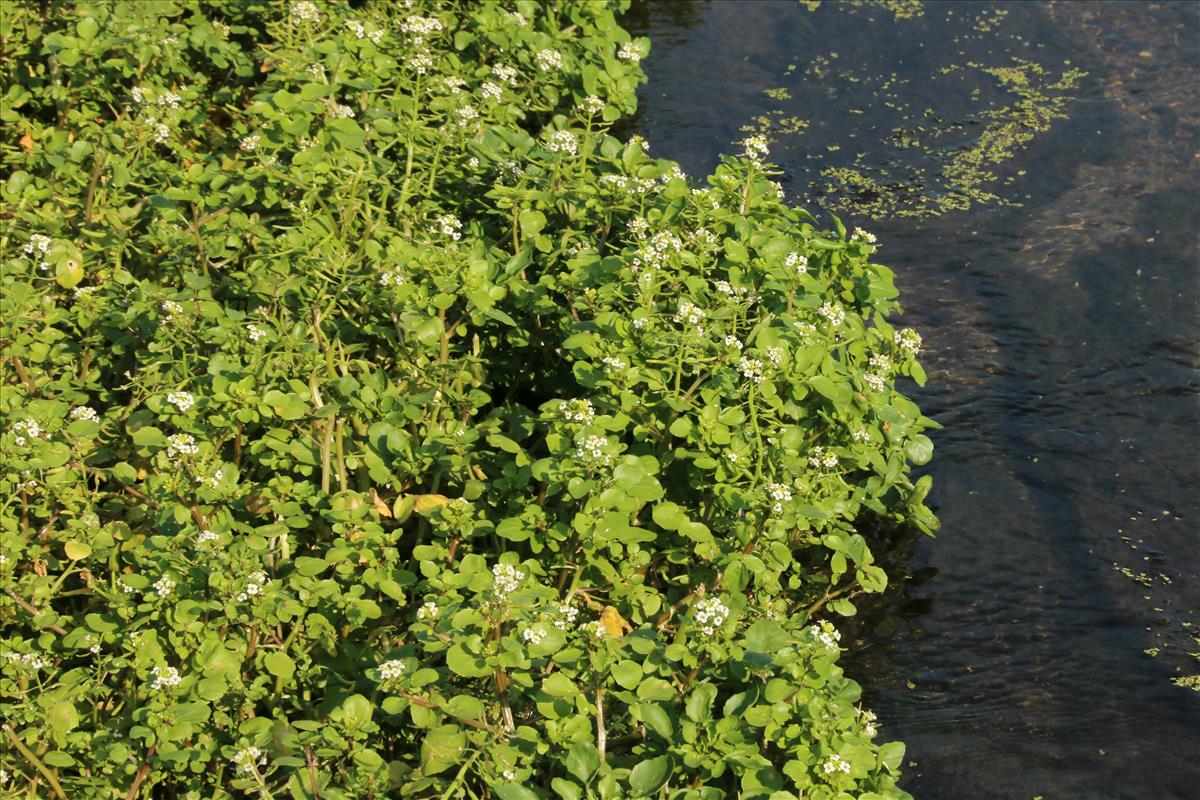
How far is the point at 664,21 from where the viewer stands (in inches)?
292

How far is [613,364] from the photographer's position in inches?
137

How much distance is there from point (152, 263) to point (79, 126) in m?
1.04

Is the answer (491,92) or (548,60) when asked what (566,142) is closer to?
(491,92)

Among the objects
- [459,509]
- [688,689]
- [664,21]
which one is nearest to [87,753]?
[459,509]

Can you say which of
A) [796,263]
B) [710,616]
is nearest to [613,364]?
[796,263]

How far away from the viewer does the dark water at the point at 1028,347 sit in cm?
375

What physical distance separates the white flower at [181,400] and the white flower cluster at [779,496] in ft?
5.07

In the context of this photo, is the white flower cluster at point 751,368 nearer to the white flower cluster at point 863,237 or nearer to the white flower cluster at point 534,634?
the white flower cluster at point 863,237

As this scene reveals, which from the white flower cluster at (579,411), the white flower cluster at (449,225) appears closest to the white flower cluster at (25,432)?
the white flower cluster at (449,225)

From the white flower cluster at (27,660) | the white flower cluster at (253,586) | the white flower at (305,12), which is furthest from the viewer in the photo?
the white flower at (305,12)

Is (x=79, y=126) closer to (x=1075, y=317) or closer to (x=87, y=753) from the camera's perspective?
(x=87, y=753)

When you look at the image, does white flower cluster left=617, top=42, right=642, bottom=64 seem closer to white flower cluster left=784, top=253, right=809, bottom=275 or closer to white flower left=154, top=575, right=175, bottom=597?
white flower cluster left=784, top=253, right=809, bottom=275

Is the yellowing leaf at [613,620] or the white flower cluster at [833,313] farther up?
the white flower cluster at [833,313]

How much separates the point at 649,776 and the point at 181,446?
144 cm
